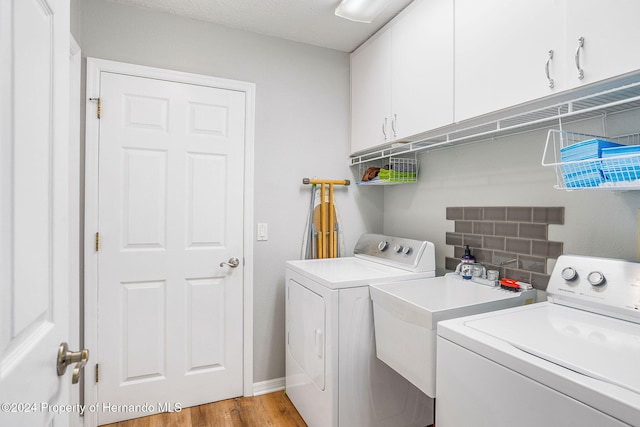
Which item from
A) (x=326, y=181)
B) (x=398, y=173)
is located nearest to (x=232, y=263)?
(x=326, y=181)

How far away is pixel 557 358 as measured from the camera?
2.73ft

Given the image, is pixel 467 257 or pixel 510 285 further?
pixel 467 257

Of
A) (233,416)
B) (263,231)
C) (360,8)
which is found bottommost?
(233,416)

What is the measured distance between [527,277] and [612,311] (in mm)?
506

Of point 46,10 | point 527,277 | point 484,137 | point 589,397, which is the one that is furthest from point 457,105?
point 46,10

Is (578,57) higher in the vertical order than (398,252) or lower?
higher

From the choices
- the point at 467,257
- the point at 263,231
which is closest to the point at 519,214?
the point at 467,257

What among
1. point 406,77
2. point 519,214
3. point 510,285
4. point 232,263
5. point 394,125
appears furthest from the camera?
point 232,263

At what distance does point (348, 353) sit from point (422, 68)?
1541 millimetres

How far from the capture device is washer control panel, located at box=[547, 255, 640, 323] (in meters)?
1.08

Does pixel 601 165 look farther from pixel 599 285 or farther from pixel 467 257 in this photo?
pixel 467 257

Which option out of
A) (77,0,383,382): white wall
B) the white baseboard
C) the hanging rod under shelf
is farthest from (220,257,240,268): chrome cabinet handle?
the white baseboard

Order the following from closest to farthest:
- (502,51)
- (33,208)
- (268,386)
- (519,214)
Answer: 1. (33,208)
2. (502,51)
3. (519,214)
4. (268,386)

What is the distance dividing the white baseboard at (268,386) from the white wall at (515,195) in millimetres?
1376
